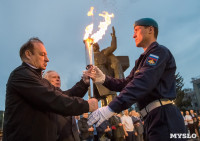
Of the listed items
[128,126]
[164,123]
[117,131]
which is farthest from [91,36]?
[128,126]

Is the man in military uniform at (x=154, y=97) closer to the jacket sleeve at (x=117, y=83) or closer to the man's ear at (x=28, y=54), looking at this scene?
the jacket sleeve at (x=117, y=83)

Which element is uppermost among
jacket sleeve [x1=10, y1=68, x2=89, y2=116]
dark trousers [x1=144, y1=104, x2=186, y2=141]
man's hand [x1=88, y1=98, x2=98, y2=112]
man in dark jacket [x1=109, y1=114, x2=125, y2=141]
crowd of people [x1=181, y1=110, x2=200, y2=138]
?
jacket sleeve [x1=10, y1=68, x2=89, y2=116]

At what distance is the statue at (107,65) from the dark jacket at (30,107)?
11372mm

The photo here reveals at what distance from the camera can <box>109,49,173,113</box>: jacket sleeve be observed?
7.70 ft

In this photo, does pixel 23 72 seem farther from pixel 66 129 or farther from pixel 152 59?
pixel 66 129

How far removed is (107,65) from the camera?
1520 cm

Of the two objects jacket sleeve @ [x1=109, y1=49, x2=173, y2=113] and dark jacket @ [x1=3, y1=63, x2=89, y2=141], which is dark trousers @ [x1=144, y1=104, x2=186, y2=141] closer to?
jacket sleeve @ [x1=109, y1=49, x2=173, y2=113]

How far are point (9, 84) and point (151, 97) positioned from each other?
182 centimetres

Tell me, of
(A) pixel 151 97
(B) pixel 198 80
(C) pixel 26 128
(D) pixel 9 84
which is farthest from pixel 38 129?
(B) pixel 198 80

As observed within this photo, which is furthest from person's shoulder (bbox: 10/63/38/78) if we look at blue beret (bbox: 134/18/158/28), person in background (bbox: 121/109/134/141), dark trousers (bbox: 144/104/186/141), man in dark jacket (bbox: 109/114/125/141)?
person in background (bbox: 121/109/134/141)

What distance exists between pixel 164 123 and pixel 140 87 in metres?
0.53

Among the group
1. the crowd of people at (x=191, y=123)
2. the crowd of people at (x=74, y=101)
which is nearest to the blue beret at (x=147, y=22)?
the crowd of people at (x=74, y=101)

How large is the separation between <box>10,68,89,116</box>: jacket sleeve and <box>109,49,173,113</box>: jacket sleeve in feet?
1.79

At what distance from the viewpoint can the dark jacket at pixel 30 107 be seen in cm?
234
